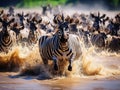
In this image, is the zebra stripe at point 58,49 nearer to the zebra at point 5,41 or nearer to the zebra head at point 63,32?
the zebra head at point 63,32

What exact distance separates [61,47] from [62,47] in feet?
0.14

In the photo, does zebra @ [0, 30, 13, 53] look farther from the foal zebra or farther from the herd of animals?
the foal zebra

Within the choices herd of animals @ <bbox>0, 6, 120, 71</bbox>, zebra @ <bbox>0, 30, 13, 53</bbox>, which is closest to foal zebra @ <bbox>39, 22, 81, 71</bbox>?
herd of animals @ <bbox>0, 6, 120, 71</bbox>

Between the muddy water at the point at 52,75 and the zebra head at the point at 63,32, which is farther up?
the zebra head at the point at 63,32

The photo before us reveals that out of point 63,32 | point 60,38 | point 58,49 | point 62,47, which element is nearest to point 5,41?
point 58,49

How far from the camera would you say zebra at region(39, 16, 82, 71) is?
52.5ft

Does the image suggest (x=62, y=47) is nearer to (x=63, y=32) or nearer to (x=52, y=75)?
(x=63, y=32)

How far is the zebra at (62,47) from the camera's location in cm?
1599

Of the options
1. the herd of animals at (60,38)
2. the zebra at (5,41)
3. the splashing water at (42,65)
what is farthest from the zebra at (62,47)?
the zebra at (5,41)

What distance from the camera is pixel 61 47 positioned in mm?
16219

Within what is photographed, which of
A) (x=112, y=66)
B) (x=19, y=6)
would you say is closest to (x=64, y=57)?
(x=112, y=66)

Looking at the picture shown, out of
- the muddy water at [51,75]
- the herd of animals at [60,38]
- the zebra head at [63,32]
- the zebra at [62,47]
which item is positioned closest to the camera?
the muddy water at [51,75]

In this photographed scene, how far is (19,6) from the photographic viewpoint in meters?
60.4

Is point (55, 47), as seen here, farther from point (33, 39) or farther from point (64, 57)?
point (33, 39)
